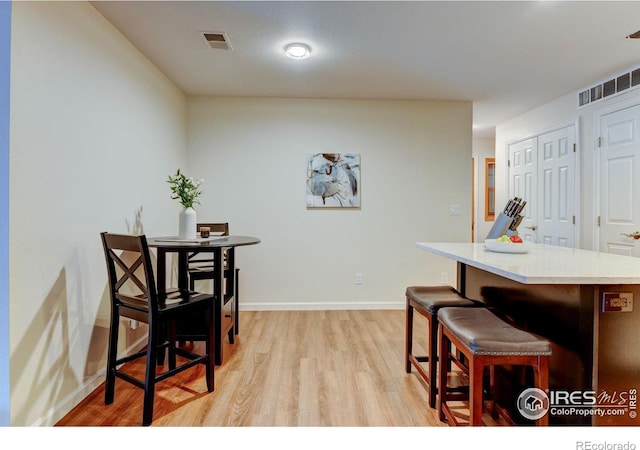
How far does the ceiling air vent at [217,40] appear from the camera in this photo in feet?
8.32

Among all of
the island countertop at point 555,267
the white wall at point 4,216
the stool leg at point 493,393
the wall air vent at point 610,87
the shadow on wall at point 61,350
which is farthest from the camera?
the wall air vent at point 610,87

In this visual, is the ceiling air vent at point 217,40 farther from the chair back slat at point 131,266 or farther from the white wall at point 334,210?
the chair back slat at point 131,266

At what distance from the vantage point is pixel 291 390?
2.15 m

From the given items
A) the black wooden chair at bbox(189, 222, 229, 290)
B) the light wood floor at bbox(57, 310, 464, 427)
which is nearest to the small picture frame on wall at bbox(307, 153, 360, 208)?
the black wooden chair at bbox(189, 222, 229, 290)

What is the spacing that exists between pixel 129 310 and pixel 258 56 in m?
2.13

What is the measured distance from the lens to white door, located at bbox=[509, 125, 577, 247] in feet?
12.6

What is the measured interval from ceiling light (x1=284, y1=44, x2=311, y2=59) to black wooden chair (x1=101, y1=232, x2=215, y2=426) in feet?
5.95

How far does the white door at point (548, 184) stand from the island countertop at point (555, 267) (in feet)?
7.28

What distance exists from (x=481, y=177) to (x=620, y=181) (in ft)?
9.13

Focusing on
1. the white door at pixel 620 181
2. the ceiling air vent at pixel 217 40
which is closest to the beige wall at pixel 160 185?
the ceiling air vent at pixel 217 40

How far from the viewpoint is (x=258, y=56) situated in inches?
113

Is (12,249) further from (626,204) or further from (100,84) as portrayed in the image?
(626,204)

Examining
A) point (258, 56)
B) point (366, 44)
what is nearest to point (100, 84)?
point (258, 56)
